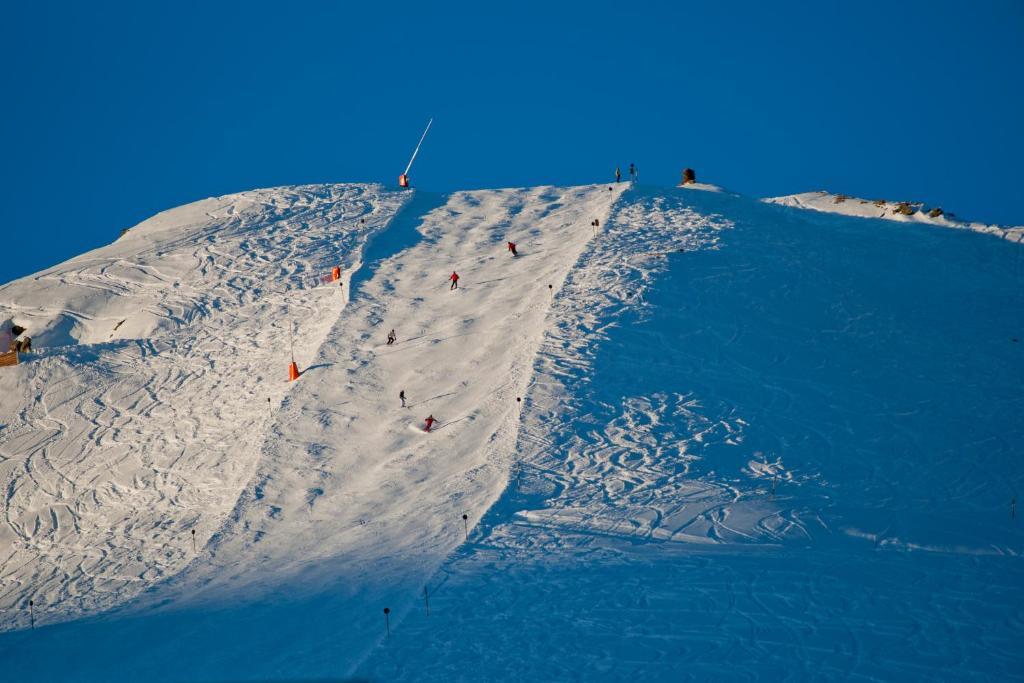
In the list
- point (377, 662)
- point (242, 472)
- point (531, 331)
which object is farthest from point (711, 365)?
point (377, 662)

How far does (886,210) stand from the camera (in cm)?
5447

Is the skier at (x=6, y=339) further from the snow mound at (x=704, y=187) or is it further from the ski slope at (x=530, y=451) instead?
the snow mound at (x=704, y=187)

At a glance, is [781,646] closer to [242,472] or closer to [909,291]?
[242,472]

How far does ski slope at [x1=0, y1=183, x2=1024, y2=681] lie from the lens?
992 inches

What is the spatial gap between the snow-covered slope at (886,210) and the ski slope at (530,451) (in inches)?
64.2

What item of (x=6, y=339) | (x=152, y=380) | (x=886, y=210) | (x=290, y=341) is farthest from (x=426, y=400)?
(x=886, y=210)

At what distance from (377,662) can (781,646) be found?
7.76 meters

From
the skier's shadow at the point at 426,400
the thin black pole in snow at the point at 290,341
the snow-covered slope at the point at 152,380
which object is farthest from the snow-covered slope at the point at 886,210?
the skier's shadow at the point at 426,400

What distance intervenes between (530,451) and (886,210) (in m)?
28.7

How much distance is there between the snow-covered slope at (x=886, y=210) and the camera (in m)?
51.8

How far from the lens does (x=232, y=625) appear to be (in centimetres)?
2619

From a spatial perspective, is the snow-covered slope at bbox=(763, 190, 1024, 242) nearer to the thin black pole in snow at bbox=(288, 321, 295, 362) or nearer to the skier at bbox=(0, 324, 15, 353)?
the thin black pole in snow at bbox=(288, 321, 295, 362)

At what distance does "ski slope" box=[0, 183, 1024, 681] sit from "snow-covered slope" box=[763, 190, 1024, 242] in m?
1.63

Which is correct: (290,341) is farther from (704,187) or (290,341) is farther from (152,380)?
(704,187)
